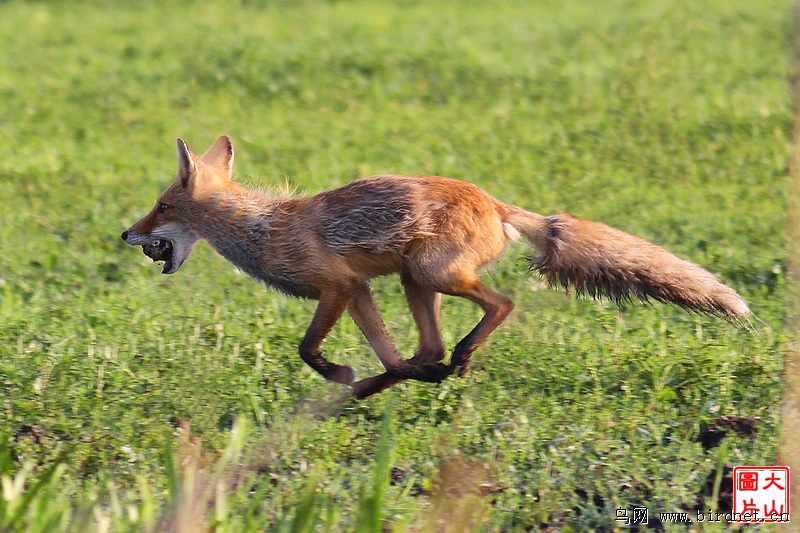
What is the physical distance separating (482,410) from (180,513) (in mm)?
2199

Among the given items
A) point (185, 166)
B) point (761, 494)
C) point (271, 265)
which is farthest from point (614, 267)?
point (185, 166)

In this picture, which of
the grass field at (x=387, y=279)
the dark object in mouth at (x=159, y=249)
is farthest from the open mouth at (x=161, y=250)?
the grass field at (x=387, y=279)

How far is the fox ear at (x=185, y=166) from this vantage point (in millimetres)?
5617

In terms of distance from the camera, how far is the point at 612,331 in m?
6.31

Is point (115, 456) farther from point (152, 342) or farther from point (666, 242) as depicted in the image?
point (666, 242)

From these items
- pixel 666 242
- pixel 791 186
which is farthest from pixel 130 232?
pixel 791 186

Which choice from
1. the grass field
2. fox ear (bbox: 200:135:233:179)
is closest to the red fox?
fox ear (bbox: 200:135:233:179)

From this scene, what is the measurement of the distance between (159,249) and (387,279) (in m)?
2.05

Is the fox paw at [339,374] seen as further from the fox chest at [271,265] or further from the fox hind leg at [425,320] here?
the fox chest at [271,265]

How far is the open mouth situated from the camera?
5910 mm

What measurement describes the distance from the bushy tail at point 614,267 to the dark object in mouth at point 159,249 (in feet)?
6.36

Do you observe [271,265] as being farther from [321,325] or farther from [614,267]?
[614,267]

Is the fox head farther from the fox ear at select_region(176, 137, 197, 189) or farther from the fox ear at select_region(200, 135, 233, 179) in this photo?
the fox ear at select_region(200, 135, 233, 179)

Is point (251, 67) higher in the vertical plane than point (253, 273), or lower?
higher
